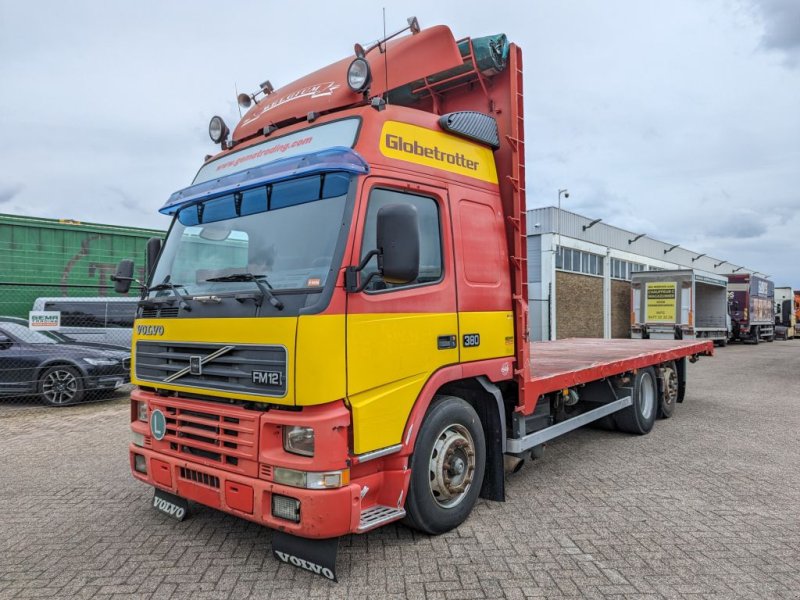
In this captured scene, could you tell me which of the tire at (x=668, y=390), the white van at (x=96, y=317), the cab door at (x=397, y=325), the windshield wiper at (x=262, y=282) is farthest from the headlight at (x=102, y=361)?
the tire at (x=668, y=390)

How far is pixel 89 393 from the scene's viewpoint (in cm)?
960

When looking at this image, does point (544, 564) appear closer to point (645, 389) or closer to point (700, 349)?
point (645, 389)

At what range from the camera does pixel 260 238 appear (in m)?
3.62

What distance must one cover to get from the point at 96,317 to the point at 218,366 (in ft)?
29.5

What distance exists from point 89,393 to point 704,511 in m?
9.36

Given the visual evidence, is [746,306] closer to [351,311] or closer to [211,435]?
[351,311]

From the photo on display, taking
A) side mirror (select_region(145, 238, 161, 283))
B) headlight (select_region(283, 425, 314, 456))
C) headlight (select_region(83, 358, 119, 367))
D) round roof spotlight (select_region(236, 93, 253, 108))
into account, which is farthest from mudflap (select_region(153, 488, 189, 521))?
headlight (select_region(83, 358, 119, 367))

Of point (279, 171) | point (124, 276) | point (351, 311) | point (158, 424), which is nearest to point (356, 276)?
point (351, 311)

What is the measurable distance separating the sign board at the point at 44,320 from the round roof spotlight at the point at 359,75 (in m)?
8.67

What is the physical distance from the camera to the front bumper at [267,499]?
3047mm

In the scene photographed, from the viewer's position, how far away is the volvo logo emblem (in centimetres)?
379

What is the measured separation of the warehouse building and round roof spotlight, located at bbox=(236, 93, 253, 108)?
45.0 ft

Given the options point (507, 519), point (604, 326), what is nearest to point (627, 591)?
point (507, 519)

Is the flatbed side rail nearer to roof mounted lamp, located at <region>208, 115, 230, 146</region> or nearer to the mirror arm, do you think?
the mirror arm
